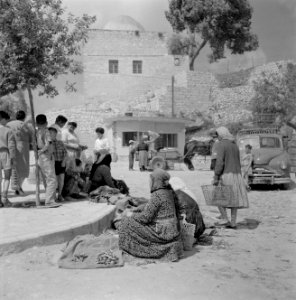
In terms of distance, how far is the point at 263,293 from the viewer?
428 cm

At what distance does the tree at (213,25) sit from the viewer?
132 ft

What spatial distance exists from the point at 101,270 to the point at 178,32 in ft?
134

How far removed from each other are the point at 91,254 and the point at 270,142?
427 inches

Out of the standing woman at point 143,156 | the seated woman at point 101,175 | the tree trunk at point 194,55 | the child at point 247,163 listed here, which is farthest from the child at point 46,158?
the tree trunk at point 194,55

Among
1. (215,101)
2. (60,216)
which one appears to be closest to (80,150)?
(60,216)

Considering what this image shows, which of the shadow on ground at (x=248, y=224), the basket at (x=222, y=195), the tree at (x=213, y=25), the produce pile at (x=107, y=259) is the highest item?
the tree at (x=213, y=25)

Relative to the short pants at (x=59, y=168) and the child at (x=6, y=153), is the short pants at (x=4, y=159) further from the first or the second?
the short pants at (x=59, y=168)

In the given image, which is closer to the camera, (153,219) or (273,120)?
→ (153,219)

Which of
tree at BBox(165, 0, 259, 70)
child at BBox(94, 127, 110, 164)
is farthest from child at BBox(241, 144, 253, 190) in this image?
tree at BBox(165, 0, 259, 70)

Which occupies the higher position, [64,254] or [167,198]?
[167,198]

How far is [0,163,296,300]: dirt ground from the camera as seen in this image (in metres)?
4.22

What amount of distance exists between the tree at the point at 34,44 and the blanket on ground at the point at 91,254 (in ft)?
8.50

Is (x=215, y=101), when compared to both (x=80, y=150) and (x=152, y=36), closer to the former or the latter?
(x=152, y=36)

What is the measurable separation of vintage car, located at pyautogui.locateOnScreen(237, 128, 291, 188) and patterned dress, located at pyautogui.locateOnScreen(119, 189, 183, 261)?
8.41 m
